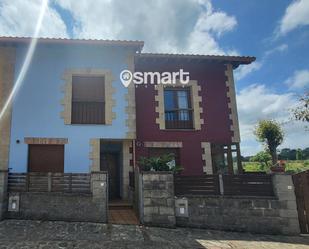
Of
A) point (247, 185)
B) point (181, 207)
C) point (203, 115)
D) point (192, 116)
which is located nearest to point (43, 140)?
point (181, 207)

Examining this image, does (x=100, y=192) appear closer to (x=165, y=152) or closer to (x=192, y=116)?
(x=165, y=152)

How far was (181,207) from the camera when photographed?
8.17 metres

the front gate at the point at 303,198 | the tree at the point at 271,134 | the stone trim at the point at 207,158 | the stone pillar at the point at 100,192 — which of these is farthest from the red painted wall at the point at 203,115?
the tree at the point at 271,134

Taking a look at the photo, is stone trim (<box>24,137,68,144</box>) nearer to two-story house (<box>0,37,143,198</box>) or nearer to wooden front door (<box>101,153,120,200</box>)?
two-story house (<box>0,37,143,198</box>)

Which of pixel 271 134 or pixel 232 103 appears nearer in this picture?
pixel 232 103

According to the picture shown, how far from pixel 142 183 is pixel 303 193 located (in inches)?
197

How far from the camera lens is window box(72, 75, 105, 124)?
10.4m

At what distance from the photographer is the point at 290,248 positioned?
6691mm

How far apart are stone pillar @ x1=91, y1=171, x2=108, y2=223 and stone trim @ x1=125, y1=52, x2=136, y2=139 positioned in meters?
2.65

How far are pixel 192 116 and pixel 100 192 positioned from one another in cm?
563

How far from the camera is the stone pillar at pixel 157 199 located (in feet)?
26.1

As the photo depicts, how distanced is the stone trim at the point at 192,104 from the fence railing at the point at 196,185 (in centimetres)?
346

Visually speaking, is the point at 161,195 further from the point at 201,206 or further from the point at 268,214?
the point at 268,214

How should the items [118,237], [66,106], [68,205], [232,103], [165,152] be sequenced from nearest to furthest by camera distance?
[118,237] → [68,205] → [66,106] → [165,152] → [232,103]
